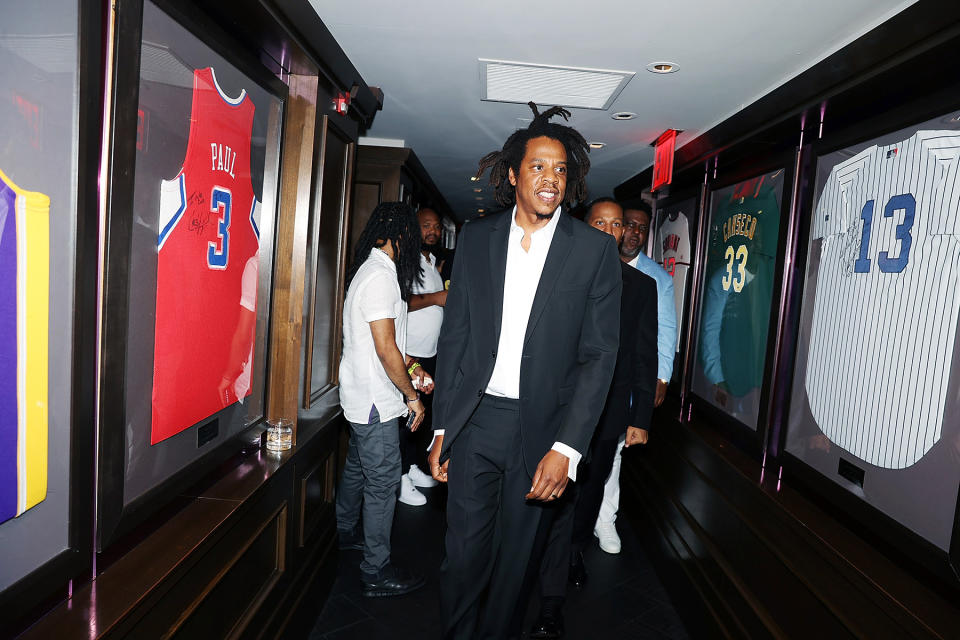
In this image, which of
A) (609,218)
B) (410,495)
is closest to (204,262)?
(609,218)

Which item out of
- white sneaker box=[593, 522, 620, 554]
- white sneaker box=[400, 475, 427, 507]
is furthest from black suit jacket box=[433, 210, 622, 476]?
white sneaker box=[400, 475, 427, 507]

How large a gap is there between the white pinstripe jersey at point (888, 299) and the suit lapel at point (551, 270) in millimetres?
1145

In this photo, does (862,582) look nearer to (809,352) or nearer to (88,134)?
(809,352)

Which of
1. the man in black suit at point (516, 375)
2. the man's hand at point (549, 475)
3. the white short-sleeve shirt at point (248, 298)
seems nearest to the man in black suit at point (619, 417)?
the man in black suit at point (516, 375)

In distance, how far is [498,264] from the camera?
1.97 m

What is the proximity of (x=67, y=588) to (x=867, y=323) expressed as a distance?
2540 mm

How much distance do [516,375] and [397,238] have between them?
121cm

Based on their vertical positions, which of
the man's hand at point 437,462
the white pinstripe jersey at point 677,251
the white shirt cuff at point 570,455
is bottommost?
the man's hand at point 437,462

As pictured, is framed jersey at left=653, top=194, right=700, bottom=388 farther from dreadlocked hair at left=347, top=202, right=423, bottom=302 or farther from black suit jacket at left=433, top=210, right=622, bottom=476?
black suit jacket at left=433, top=210, right=622, bottom=476

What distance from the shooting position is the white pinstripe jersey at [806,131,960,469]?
1880mm

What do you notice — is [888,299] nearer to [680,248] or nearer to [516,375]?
[516,375]

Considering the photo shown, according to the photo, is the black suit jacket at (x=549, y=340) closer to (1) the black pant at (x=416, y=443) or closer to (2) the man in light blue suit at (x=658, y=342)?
(2) the man in light blue suit at (x=658, y=342)

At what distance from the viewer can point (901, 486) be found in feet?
6.57

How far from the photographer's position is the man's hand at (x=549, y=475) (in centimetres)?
183
